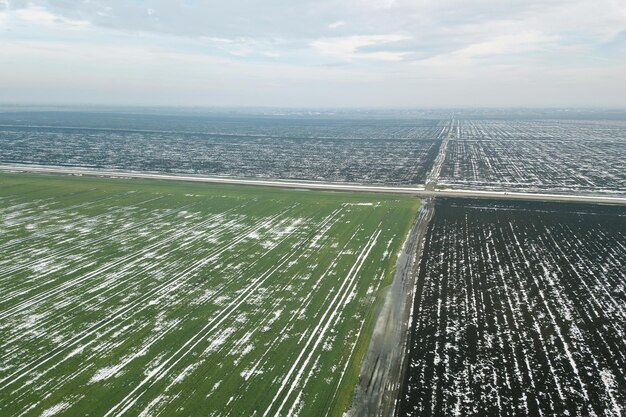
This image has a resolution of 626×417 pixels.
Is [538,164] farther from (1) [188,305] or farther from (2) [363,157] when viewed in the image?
(1) [188,305]

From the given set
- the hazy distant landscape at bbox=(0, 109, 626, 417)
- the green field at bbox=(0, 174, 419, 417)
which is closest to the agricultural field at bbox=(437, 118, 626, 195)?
the hazy distant landscape at bbox=(0, 109, 626, 417)

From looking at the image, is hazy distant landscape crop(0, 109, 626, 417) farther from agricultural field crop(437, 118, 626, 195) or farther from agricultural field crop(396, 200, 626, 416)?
agricultural field crop(437, 118, 626, 195)

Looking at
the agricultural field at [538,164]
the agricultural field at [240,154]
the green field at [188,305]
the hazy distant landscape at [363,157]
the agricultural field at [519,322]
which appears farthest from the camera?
the agricultural field at [240,154]

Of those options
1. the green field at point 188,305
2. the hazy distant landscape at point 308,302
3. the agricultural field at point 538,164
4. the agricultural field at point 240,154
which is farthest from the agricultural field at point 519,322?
the agricultural field at point 240,154

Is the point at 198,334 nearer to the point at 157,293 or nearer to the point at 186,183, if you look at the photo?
the point at 157,293

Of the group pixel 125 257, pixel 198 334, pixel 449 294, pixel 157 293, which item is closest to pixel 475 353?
pixel 449 294

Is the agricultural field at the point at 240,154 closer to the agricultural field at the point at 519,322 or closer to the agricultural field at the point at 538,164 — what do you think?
the agricultural field at the point at 538,164

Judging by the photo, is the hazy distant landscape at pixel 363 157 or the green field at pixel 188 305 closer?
the green field at pixel 188 305
